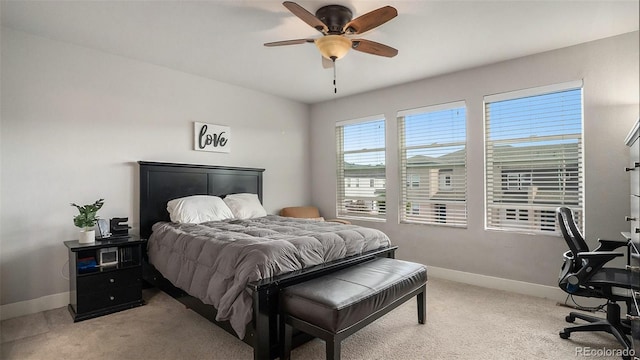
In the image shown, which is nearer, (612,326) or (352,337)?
(612,326)

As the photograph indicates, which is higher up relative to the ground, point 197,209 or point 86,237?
point 197,209

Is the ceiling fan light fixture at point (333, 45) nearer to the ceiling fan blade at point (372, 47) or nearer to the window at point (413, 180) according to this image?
the ceiling fan blade at point (372, 47)

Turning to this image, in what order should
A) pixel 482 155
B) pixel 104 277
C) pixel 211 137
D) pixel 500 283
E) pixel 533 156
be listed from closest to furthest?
1. pixel 104 277
2. pixel 533 156
3. pixel 500 283
4. pixel 482 155
5. pixel 211 137

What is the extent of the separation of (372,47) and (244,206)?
2.47m

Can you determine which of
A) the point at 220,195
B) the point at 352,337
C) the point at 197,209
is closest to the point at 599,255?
the point at 352,337

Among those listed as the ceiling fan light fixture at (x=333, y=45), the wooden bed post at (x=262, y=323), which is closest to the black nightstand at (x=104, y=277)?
the wooden bed post at (x=262, y=323)

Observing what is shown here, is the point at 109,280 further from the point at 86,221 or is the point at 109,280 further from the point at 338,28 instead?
the point at 338,28

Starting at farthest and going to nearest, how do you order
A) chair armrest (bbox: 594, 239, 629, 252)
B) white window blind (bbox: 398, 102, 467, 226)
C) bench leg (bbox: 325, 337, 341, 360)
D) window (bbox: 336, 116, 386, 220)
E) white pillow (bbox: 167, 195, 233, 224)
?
window (bbox: 336, 116, 386, 220)
white window blind (bbox: 398, 102, 467, 226)
white pillow (bbox: 167, 195, 233, 224)
chair armrest (bbox: 594, 239, 629, 252)
bench leg (bbox: 325, 337, 341, 360)

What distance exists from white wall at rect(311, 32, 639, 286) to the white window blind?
0.33 feet

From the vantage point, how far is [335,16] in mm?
2604

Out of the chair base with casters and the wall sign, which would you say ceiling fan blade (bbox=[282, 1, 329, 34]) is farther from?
the chair base with casters

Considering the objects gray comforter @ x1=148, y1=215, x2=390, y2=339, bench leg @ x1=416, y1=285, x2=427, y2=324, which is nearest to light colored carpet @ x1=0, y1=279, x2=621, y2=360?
bench leg @ x1=416, y1=285, x2=427, y2=324

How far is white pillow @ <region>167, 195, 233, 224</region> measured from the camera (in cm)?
358

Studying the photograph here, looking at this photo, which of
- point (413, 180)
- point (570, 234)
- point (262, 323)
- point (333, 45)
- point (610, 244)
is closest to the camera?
point (262, 323)
